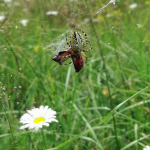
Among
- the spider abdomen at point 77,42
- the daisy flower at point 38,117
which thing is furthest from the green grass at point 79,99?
the spider abdomen at point 77,42

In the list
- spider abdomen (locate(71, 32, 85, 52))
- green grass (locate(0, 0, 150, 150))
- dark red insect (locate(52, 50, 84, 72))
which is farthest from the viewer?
green grass (locate(0, 0, 150, 150))

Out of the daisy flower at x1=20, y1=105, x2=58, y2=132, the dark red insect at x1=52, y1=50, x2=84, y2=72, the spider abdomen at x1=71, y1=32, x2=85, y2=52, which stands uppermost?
the spider abdomen at x1=71, y1=32, x2=85, y2=52

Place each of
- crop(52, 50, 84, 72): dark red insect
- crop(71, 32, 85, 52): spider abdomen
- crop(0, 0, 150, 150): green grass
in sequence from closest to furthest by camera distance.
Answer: crop(71, 32, 85, 52): spider abdomen < crop(52, 50, 84, 72): dark red insect < crop(0, 0, 150, 150): green grass

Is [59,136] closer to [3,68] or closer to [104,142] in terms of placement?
[104,142]

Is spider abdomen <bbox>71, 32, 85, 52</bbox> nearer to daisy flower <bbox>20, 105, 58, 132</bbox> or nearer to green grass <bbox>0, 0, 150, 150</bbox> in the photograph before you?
green grass <bbox>0, 0, 150, 150</bbox>

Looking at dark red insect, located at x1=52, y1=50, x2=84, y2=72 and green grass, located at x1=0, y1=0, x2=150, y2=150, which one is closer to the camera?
dark red insect, located at x1=52, y1=50, x2=84, y2=72

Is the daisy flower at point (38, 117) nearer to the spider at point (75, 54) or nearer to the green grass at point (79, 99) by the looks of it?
the green grass at point (79, 99)

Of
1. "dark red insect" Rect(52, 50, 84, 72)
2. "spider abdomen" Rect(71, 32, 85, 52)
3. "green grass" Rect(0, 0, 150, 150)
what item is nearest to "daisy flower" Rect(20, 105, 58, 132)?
"green grass" Rect(0, 0, 150, 150)

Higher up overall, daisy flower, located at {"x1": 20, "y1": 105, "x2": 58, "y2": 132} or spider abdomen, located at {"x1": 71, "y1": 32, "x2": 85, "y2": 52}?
spider abdomen, located at {"x1": 71, "y1": 32, "x2": 85, "y2": 52}

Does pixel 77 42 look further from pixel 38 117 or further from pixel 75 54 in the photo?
pixel 38 117

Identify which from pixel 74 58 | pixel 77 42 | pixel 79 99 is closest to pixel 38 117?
pixel 74 58

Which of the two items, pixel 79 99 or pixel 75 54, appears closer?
pixel 75 54
